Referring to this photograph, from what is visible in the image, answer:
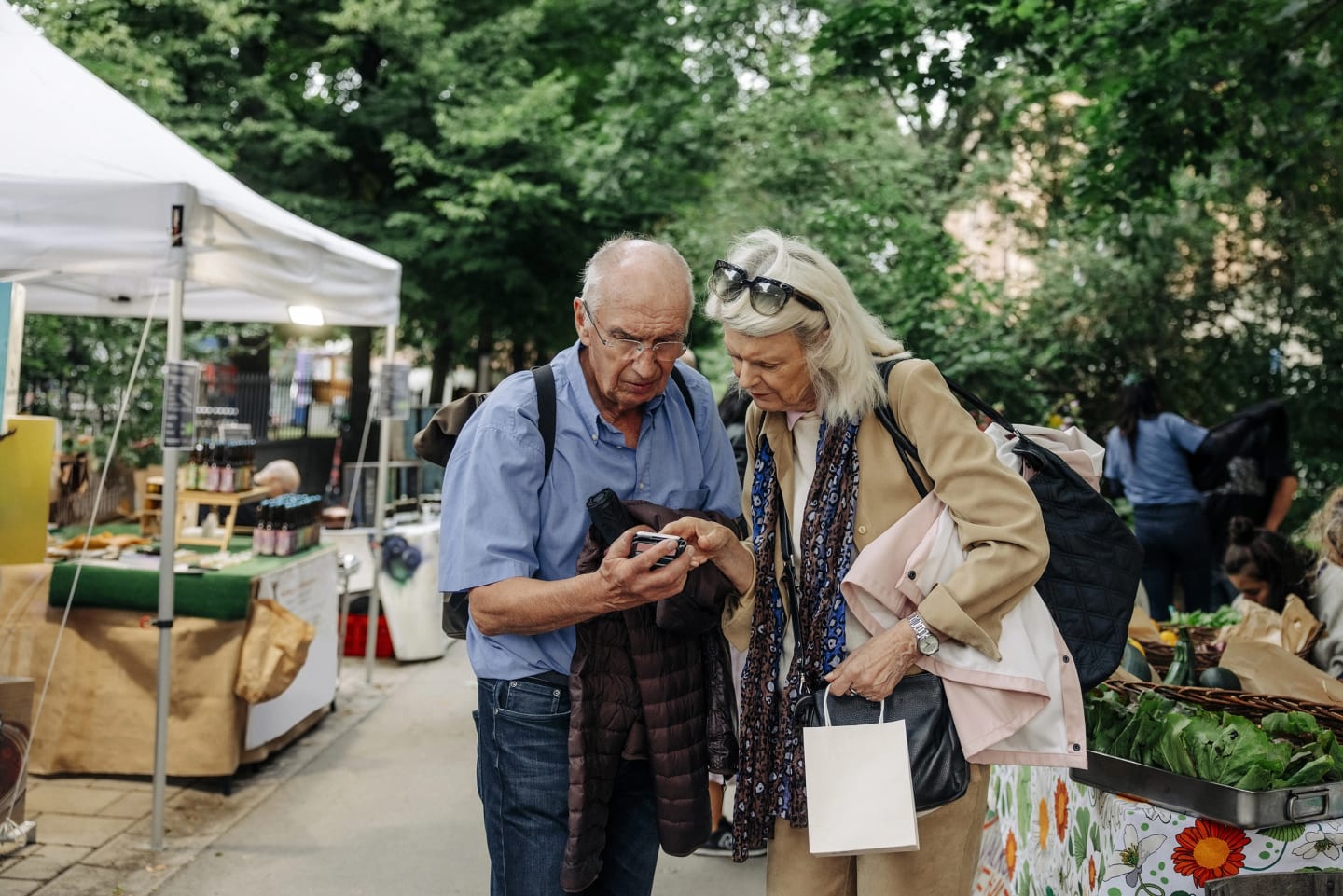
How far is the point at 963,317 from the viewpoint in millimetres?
10281

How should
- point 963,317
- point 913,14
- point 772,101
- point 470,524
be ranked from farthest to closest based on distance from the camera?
point 772,101
point 963,317
point 913,14
point 470,524

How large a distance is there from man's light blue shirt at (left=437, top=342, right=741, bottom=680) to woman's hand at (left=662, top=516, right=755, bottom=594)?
180 millimetres

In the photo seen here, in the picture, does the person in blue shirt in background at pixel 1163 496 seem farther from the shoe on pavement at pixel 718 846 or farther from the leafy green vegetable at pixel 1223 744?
the leafy green vegetable at pixel 1223 744

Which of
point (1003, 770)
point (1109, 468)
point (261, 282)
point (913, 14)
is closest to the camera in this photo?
point (1003, 770)

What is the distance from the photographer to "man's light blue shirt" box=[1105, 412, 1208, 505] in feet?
23.7

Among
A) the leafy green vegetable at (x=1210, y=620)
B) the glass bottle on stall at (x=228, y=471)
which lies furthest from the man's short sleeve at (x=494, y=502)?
the glass bottle on stall at (x=228, y=471)

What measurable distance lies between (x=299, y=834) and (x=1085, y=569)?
3736 mm

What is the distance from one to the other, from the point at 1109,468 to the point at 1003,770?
4537mm

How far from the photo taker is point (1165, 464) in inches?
285

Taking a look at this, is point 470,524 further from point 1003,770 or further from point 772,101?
point 772,101

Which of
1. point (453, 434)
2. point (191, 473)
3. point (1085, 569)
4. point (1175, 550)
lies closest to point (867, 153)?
point (1175, 550)

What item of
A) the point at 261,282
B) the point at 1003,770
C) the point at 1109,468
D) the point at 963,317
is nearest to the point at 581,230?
the point at 963,317

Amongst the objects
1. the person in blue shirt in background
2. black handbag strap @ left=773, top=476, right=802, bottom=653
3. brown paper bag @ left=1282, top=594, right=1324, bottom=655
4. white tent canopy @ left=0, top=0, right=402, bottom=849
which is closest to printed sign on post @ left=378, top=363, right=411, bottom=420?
white tent canopy @ left=0, top=0, right=402, bottom=849

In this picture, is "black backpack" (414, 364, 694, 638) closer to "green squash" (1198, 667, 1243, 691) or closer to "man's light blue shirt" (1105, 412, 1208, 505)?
"green squash" (1198, 667, 1243, 691)
